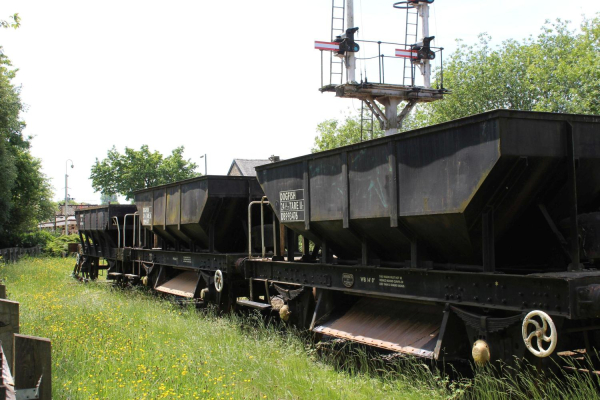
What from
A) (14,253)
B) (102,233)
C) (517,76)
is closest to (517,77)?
(517,76)

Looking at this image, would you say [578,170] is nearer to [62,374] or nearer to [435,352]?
[435,352]

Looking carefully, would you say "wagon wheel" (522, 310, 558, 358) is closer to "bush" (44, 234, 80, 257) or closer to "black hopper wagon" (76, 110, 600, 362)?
"black hopper wagon" (76, 110, 600, 362)

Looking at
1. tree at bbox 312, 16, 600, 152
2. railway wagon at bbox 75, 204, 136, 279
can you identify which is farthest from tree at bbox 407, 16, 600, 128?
railway wagon at bbox 75, 204, 136, 279

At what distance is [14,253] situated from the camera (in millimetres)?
32094

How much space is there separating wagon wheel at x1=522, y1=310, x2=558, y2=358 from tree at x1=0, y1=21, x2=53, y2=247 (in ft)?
89.1

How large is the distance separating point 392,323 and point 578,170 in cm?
314

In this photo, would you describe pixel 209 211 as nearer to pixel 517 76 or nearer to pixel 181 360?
pixel 181 360

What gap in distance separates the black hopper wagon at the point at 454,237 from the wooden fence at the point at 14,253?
83.3 feet

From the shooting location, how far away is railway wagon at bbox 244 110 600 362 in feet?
18.6

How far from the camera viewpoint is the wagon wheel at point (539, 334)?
523cm

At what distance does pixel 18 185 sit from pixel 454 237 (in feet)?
114

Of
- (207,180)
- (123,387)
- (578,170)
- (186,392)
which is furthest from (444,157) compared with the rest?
(207,180)

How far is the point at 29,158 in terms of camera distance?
37.0 m

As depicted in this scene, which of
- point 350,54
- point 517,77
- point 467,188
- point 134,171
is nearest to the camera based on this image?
point 467,188
